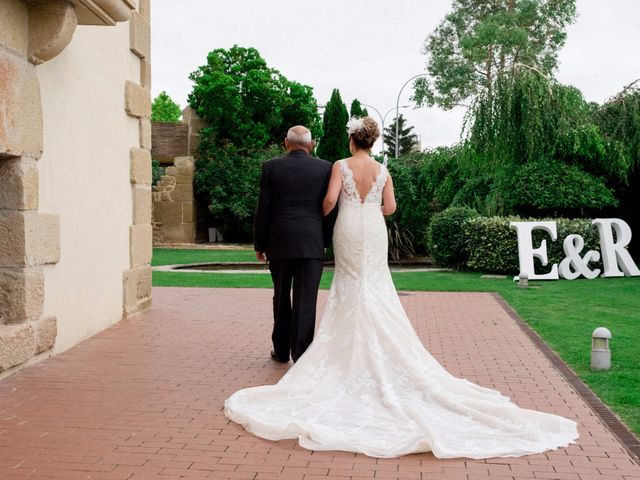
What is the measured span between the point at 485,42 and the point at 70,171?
3146 centimetres

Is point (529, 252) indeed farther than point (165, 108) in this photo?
No

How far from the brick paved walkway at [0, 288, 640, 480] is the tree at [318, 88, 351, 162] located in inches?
460

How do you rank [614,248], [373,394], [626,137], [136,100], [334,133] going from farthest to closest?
[334,133] → [626,137] → [614,248] → [136,100] → [373,394]

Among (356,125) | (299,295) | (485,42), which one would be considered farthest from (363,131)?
(485,42)

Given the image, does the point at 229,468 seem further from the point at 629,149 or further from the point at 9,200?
the point at 629,149

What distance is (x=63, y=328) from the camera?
7316mm

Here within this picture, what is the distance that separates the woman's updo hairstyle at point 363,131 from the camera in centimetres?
587

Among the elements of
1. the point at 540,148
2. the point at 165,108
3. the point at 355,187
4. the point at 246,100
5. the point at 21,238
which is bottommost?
the point at 21,238

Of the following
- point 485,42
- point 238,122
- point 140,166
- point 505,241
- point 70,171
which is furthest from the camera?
point 485,42

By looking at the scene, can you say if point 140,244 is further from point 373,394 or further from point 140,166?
point 373,394

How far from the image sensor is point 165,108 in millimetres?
80188

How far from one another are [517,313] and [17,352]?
6620 mm

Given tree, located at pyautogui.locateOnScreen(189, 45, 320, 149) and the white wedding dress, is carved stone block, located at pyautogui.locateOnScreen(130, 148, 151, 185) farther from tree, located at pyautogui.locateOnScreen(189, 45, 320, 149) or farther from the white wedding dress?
tree, located at pyautogui.locateOnScreen(189, 45, 320, 149)

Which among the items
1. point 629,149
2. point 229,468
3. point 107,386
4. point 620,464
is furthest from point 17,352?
point 629,149
